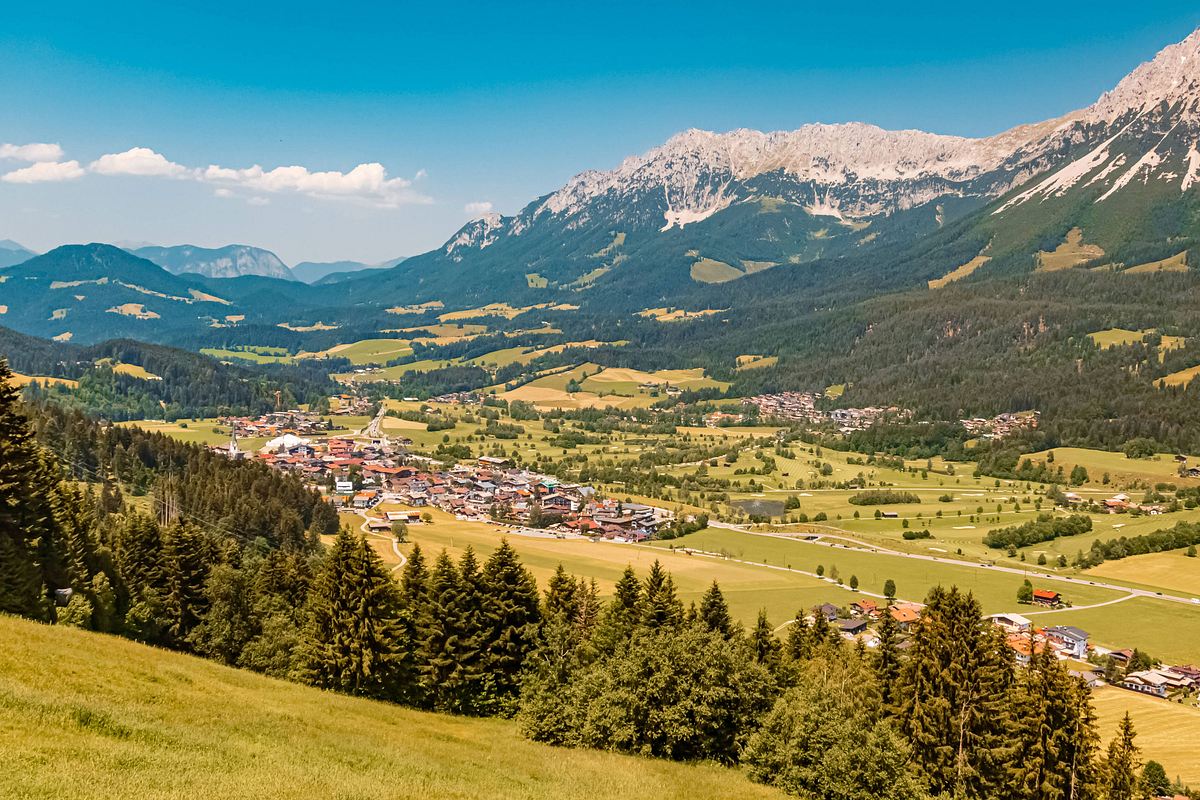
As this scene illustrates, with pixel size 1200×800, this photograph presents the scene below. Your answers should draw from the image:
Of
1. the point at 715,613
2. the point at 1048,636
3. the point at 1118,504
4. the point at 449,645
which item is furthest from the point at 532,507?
the point at 1118,504

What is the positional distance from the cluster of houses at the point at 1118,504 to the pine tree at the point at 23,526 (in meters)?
143

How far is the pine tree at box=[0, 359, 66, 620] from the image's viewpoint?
3966 cm

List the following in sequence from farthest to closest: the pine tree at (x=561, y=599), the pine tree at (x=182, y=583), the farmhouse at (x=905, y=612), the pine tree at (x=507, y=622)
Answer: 1. the farmhouse at (x=905, y=612)
2. the pine tree at (x=182, y=583)
3. the pine tree at (x=561, y=599)
4. the pine tree at (x=507, y=622)

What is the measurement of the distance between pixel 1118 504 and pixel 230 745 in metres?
148

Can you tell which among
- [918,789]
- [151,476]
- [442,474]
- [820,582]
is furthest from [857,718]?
[442,474]

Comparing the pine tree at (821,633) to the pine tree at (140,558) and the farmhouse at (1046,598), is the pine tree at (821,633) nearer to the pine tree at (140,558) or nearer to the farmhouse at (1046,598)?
the pine tree at (140,558)

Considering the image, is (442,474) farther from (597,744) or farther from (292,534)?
(597,744)

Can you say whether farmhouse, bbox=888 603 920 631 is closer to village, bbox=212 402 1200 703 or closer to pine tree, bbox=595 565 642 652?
village, bbox=212 402 1200 703

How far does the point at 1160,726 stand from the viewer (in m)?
60.1

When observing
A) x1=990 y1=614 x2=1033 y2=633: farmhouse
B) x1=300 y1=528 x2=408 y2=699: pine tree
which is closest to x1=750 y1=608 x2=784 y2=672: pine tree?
x1=300 y1=528 x2=408 y2=699: pine tree

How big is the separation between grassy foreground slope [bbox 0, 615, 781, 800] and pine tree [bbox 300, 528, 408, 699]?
5.51 m

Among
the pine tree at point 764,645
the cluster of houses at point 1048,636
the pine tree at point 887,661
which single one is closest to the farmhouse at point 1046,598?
the cluster of houses at point 1048,636

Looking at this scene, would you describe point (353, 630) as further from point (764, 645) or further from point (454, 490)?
point (454, 490)

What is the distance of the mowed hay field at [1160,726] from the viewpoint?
55.1 m
